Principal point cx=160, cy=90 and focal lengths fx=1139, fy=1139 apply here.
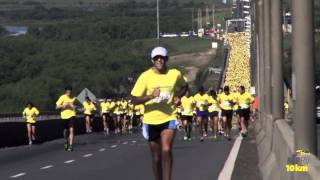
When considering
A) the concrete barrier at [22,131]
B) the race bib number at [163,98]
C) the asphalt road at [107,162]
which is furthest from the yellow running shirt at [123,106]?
the race bib number at [163,98]

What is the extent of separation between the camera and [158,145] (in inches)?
587

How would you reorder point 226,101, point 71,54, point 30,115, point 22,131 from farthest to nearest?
point 71,54 → point 30,115 → point 22,131 → point 226,101

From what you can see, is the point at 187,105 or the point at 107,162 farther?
the point at 187,105

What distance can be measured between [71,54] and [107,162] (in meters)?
154

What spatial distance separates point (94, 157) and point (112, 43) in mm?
161849

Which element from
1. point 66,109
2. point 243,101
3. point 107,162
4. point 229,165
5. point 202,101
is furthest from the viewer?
point 202,101

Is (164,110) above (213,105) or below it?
above

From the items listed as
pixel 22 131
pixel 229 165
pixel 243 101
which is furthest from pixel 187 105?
pixel 229 165

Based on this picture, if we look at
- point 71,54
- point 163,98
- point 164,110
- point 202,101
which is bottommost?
point 71,54

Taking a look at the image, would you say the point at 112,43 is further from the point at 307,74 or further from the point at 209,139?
the point at 307,74

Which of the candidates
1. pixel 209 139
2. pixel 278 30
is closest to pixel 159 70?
pixel 278 30

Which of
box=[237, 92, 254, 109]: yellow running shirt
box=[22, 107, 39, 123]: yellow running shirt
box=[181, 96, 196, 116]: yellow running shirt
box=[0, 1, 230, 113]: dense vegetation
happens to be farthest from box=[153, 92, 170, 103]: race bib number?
box=[0, 1, 230, 113]: dense vegetation

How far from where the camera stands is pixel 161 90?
14.8 metres

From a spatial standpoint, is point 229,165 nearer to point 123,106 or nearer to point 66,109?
point 66,109
